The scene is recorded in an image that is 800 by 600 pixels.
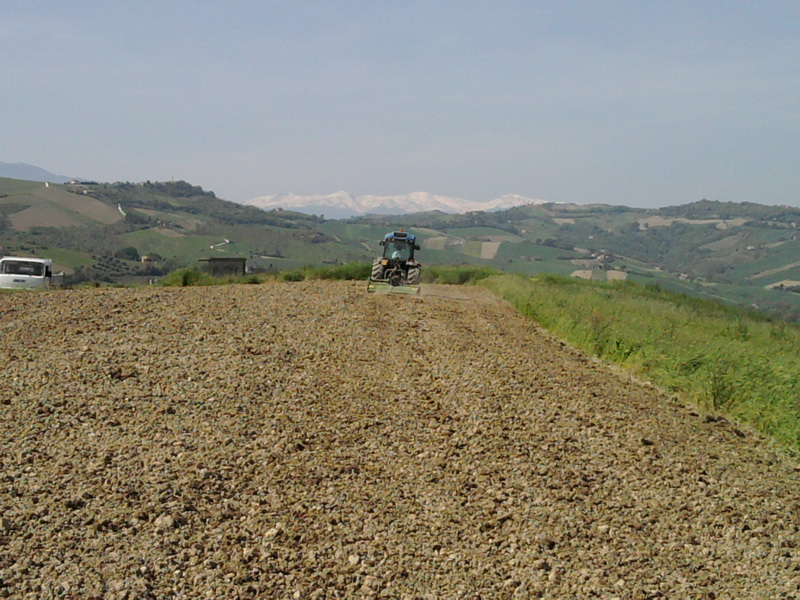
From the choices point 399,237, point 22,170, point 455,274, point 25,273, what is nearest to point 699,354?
point 399,237

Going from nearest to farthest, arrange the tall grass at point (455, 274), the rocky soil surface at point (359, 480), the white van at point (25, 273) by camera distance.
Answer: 1. the rocky soil surface at point (359, 480)
2. the white van at point (25, 273)
3. the tall grass at point (455, 274)

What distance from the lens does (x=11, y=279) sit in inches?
846

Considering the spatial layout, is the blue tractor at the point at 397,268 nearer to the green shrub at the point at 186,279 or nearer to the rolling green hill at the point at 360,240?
the green shrub at the point at 186,279

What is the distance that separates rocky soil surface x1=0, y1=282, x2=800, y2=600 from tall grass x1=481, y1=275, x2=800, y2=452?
0.46m

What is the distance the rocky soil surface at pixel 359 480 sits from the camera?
4.87 metres

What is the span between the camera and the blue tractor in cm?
2203

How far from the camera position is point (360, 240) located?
313 feet

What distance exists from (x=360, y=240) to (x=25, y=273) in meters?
73.8

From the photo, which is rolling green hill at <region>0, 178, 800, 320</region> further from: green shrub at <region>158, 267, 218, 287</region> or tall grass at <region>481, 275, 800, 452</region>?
tall grass at <region>481, 275, 800, 452</region>

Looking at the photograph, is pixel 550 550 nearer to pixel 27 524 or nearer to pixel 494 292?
pixel 27 524

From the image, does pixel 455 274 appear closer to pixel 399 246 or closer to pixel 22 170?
pixel 399 246

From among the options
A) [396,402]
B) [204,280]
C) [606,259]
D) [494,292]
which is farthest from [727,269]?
[396,402]

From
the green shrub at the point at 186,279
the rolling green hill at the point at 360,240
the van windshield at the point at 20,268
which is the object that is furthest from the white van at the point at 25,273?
the rolling green hill at the point at 360,240

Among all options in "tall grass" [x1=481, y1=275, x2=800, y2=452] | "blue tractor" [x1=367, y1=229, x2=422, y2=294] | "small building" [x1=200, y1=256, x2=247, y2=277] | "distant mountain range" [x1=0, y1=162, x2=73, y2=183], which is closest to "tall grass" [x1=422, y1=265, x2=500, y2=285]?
"small building" [x1=200, y1=256, x2=247, y2=277]
